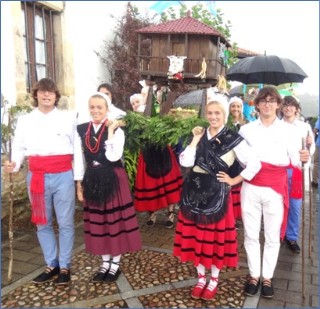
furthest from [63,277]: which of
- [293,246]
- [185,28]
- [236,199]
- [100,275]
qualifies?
[185,28]

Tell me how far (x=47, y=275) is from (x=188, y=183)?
1772 millimetres

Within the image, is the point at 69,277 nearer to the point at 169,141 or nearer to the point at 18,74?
A: the point at 169,141

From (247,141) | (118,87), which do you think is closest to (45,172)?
(247,141)

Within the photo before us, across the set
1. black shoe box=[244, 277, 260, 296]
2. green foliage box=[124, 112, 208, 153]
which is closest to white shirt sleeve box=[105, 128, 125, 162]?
green foliage box=[124, 112, 208, 153]

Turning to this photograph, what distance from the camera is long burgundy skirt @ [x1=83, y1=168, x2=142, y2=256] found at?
351cm

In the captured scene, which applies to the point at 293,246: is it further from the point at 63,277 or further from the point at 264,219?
the point at 63,277

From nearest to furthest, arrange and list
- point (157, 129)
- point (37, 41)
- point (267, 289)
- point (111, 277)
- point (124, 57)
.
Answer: point (267, 289) < point (111, 277) < point (157, 129) < point (37, 41) < point (124, 57)

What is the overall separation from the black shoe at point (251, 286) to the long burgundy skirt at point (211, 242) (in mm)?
340

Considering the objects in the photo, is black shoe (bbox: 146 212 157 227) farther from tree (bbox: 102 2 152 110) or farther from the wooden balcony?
tree (bbox: 102 2 152 110)

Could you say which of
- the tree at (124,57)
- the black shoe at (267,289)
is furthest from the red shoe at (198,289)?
the tree at (124,57)

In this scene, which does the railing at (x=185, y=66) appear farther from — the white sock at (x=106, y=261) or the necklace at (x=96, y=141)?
the white sock at (x=106, y=261)

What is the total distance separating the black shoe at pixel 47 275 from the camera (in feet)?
11.9

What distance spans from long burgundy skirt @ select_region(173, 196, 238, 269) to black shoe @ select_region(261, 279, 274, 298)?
43 centimetres

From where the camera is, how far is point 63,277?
3607 millimetres
